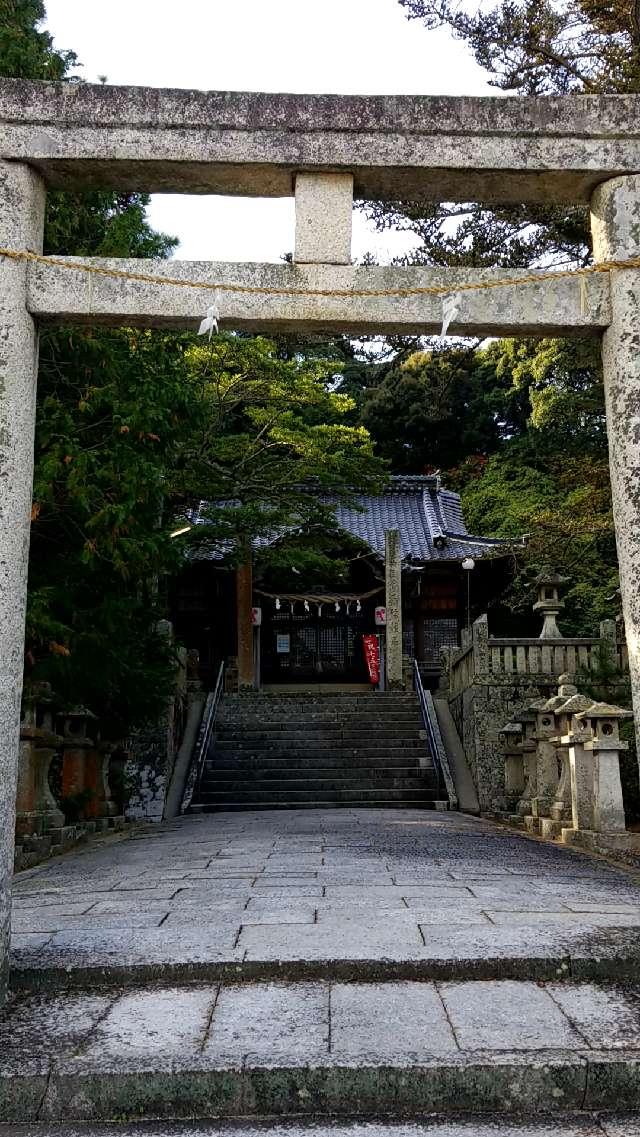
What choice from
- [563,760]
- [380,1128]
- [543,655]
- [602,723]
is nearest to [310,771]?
[543,655]

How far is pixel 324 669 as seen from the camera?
28.4 m

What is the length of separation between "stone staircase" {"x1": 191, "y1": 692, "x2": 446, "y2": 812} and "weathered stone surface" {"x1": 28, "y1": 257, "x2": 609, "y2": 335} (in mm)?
12836

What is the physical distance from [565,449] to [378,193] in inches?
946

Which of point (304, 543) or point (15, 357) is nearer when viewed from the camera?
point (15, 357)

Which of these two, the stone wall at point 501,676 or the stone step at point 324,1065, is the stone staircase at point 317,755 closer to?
the stone wall at point 501,676

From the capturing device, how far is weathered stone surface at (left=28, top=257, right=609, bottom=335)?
489 cm

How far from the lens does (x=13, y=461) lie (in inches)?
185

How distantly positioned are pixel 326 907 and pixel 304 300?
351cm

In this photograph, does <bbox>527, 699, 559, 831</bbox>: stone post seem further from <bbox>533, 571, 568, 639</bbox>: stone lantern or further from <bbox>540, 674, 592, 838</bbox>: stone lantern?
<bbox>533, 571, 568, 639</bbox>: stone lantern

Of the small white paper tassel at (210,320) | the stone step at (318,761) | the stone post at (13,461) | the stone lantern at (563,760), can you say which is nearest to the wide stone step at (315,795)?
the stone step at (318,761)

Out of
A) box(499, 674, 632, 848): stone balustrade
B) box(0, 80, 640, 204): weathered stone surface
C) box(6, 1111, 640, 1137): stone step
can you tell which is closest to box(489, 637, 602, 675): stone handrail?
box(499, 674, 632, 848): stone balustrade

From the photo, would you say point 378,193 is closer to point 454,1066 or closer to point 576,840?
point 454,1066

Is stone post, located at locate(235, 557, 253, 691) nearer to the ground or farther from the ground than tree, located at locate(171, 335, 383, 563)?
nearer to the ground

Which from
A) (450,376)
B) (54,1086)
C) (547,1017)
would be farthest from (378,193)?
(450,376)
